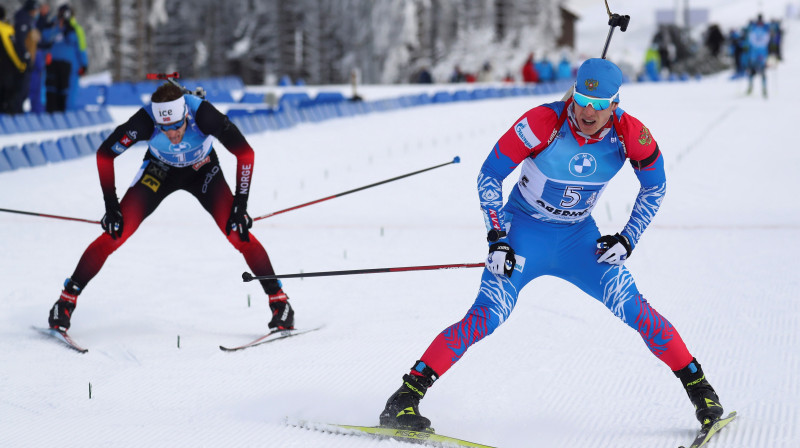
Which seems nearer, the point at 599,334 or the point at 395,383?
the point at 395,383

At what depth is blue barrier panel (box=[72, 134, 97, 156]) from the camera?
42.8 ft

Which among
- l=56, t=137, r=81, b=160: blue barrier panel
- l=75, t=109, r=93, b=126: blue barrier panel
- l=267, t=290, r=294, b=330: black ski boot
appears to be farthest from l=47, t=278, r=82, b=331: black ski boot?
l=75, t=109, r=93, b=126: blue barrier panel

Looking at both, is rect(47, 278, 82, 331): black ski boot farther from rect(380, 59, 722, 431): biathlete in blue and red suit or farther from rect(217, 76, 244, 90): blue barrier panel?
rect(217, 76, 244, 90): blue barrier panel

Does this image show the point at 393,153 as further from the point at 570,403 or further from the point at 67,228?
the point at 570,403

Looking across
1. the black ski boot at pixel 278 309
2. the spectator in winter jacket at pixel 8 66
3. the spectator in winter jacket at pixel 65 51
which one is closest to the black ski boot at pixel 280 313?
the black ski boot at pixel 278 309

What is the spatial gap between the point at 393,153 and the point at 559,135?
1022cm

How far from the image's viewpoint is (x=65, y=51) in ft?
→ 50.5

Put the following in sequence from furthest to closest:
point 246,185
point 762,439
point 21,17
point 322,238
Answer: point 21,17, point 322,238, point 246,185, point 762,439

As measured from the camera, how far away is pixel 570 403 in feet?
14.2

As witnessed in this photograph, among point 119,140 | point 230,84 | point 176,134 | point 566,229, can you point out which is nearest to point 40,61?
point 119,140

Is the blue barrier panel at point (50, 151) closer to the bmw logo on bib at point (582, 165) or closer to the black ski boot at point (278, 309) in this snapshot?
the black ski boot at point (278, 309)

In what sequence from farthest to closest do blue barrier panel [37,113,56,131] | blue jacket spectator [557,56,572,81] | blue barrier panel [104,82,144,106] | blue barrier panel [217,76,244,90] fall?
1. blue jacket spectator [557,56,572,81]
2. blue barrier panel [217,76,244,90]
3. blue barrier panel [104,82,144,106]
4. blue barrier panel [37,113,56,131]

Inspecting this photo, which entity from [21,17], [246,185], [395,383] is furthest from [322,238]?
[21,17]

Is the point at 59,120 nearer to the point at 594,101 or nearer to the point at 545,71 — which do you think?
the point at 594,101
